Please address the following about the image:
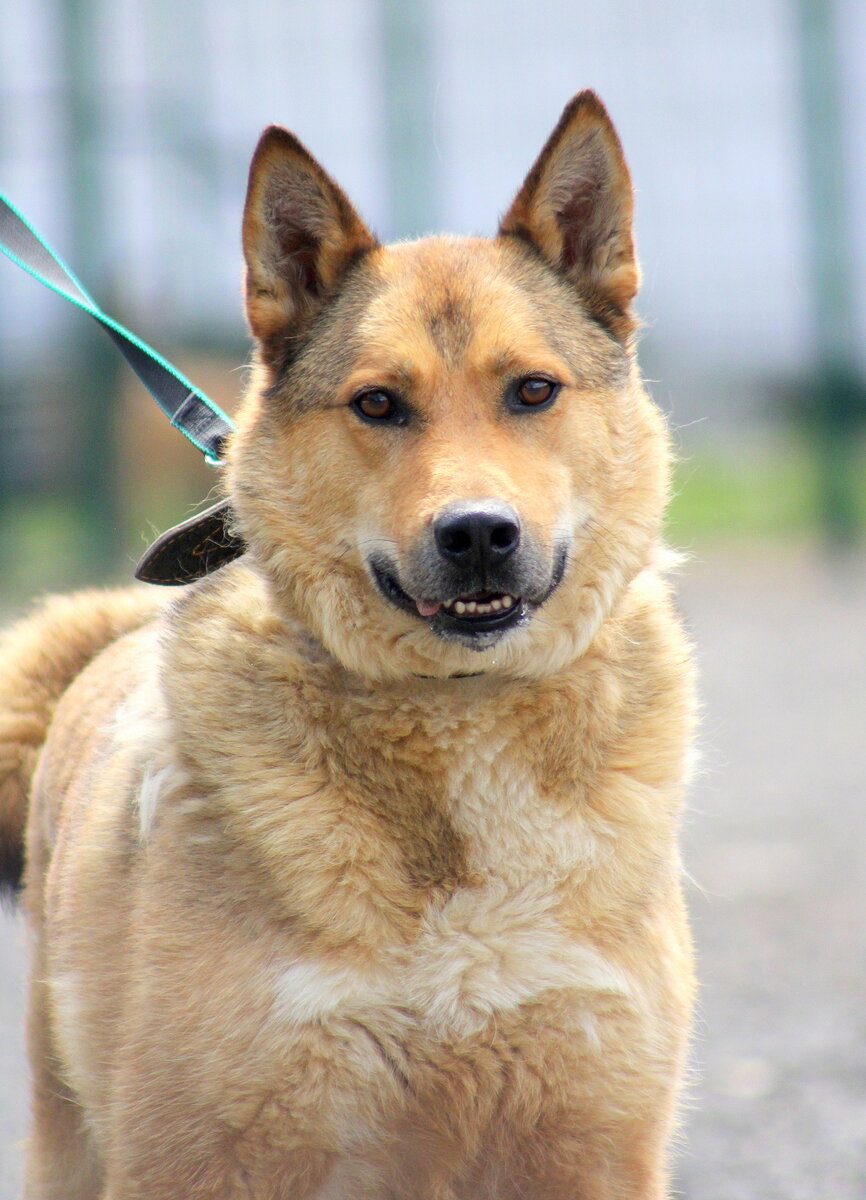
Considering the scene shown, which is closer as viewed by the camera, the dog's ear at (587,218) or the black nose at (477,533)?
the black nose at (477,533)

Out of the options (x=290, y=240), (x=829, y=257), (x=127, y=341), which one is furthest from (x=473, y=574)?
(x=829, y=257)

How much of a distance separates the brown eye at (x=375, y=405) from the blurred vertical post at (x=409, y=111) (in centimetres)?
840

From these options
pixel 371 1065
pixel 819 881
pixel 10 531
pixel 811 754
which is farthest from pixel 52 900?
pixel 10 531

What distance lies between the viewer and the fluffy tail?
366cm

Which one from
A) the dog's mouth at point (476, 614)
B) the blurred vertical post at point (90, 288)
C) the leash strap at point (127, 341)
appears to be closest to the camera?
the dog's mouth at point (476, 614)

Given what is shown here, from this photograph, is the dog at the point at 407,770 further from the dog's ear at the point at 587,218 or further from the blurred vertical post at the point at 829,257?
the blurred vertical post at the point at 829,257

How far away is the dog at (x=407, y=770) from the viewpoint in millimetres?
2430

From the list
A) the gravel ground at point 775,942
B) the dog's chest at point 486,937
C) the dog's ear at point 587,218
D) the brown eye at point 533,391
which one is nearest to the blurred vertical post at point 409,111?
the gravel ground at point 775,942

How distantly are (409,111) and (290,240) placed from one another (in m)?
8.63

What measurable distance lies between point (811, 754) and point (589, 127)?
5.64 metres

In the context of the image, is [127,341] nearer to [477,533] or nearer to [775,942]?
[477,533]

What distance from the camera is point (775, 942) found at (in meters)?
5.19

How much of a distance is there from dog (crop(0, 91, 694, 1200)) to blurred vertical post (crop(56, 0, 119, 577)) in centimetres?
810

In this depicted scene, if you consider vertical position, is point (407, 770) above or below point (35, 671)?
above
